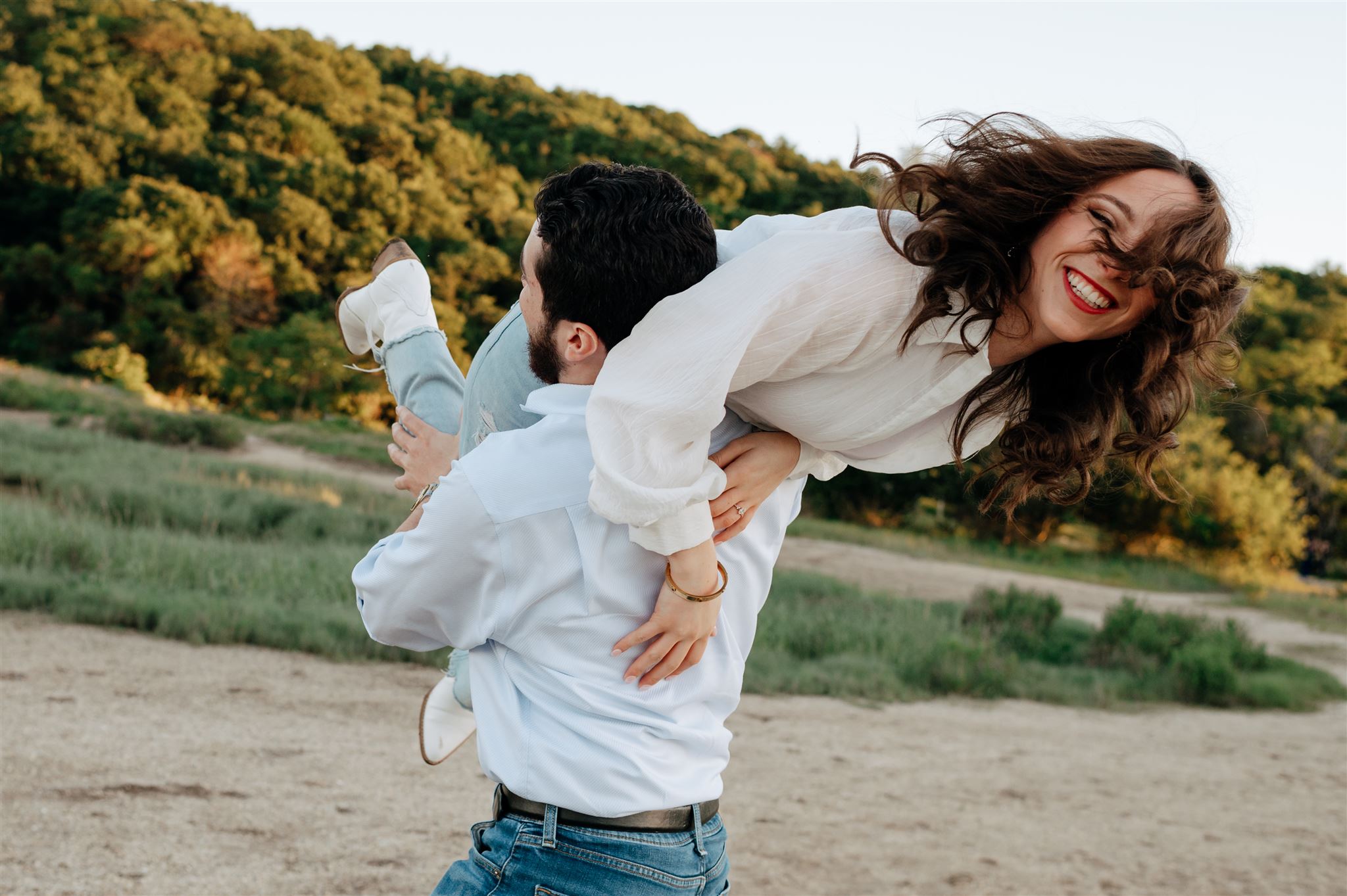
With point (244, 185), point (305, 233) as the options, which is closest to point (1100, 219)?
point (305, 233)

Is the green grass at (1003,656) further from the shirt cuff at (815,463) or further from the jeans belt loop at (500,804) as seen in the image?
the jeans belt loop at (500,804)

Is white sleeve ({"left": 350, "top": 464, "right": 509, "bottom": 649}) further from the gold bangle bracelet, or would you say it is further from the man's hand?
the man's hand

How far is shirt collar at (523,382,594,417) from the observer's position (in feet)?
5.15

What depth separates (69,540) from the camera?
8258mm

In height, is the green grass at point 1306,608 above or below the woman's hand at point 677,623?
below

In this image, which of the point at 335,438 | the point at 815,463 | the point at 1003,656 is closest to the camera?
the point at 815,463

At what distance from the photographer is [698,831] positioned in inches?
64.0

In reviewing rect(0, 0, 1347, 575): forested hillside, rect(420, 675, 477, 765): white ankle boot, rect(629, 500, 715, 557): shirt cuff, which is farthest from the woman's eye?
rect(0, 0, 1347, 575): forested hillside

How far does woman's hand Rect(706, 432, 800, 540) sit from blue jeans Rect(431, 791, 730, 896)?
48 centimetres

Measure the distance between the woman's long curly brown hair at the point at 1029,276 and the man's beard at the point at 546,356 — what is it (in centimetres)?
55

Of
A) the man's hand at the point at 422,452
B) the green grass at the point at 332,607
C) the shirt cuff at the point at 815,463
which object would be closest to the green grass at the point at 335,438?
the green grass at the point at 332,607

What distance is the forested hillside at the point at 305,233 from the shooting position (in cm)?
2809

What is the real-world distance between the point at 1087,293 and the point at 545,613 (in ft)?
3.08

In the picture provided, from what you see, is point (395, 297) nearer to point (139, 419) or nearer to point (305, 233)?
point (139, 419)
